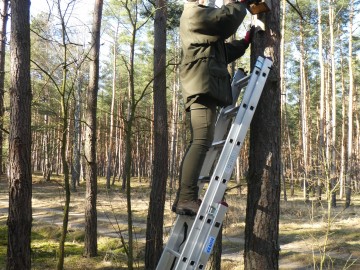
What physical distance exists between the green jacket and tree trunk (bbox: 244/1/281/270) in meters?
0.36

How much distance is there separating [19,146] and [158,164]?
3.64m

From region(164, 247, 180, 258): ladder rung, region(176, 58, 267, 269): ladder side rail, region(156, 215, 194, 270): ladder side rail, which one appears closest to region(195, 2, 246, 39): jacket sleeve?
region(176, 58, 267, 269): ladder side rail

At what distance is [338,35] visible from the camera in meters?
24.2

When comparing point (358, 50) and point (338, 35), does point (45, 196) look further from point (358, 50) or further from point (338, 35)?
point (358, 50)

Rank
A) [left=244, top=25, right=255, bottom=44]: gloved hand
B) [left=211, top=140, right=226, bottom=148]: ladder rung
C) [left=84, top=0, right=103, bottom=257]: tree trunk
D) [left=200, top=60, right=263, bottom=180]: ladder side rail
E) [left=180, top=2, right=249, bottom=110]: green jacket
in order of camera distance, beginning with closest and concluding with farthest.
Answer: [left=180, top=2, right=249, bottom=110]: green jacket, [left=200, top=60, right=263, bottom=180]: ladder side rail, [left=211, top=140, right=226, bottom=148]: ladder rung, [left=244, top=25, right=255, bottom=44]: gloved hand, [left=84, top=0, right=103, bottom=257]: tree trunk

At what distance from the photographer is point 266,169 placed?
10.1 ft

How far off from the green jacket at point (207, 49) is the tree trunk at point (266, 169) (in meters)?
0.36

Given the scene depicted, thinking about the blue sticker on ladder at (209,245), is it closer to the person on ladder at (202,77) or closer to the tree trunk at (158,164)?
the person on ladder at (202,77)

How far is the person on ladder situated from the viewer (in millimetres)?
2891

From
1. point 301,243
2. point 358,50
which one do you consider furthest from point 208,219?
point 358,50

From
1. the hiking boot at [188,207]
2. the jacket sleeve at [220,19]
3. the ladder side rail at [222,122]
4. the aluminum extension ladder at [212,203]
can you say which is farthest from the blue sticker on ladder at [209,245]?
the jacket sleeve at [220,19]

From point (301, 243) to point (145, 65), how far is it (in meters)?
21.9

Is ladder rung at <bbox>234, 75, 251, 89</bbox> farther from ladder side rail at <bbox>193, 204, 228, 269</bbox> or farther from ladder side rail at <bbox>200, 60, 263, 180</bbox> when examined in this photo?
ladder side rail at <bbox>193, 204, 228, 269</bbox>

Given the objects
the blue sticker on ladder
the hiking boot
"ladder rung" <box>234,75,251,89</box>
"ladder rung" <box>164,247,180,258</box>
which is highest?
"ladder rung" <box>234,75,251,89</box>
